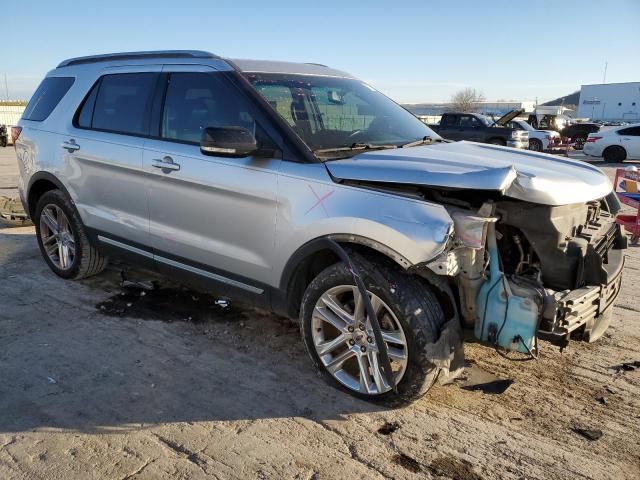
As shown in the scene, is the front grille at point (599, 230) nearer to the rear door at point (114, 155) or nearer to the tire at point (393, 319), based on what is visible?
the tire at point (393, 319)

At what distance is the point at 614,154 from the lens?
20.2 m

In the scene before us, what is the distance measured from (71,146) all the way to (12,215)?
356cm

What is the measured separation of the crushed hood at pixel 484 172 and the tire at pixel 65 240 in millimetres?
2926

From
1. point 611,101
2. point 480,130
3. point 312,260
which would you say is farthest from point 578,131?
point 611,101

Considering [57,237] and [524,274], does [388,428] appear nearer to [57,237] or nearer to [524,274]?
[524,274]

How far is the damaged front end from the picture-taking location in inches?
109

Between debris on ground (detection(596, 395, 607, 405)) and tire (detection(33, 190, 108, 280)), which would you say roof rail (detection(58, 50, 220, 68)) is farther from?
debris on ground (detection(596, 395, 607, 405))

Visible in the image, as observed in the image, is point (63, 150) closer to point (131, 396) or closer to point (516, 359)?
point (131, 396)

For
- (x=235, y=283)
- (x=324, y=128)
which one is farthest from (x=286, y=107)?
(x=235, y=283)

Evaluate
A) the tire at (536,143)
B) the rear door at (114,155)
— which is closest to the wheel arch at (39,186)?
the rear door at (114,155)

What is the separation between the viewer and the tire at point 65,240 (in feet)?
16.3

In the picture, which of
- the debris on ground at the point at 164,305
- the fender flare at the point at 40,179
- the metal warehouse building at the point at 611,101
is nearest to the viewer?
the debris on ground at the point at 164,305

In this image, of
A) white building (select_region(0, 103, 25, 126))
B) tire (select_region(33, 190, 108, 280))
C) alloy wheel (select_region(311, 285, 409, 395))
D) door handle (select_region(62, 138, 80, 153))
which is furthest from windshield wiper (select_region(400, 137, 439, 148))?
white building (select_region(0, 103, 25, 126))

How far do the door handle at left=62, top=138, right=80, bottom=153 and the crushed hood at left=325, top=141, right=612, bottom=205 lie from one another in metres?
2.69
